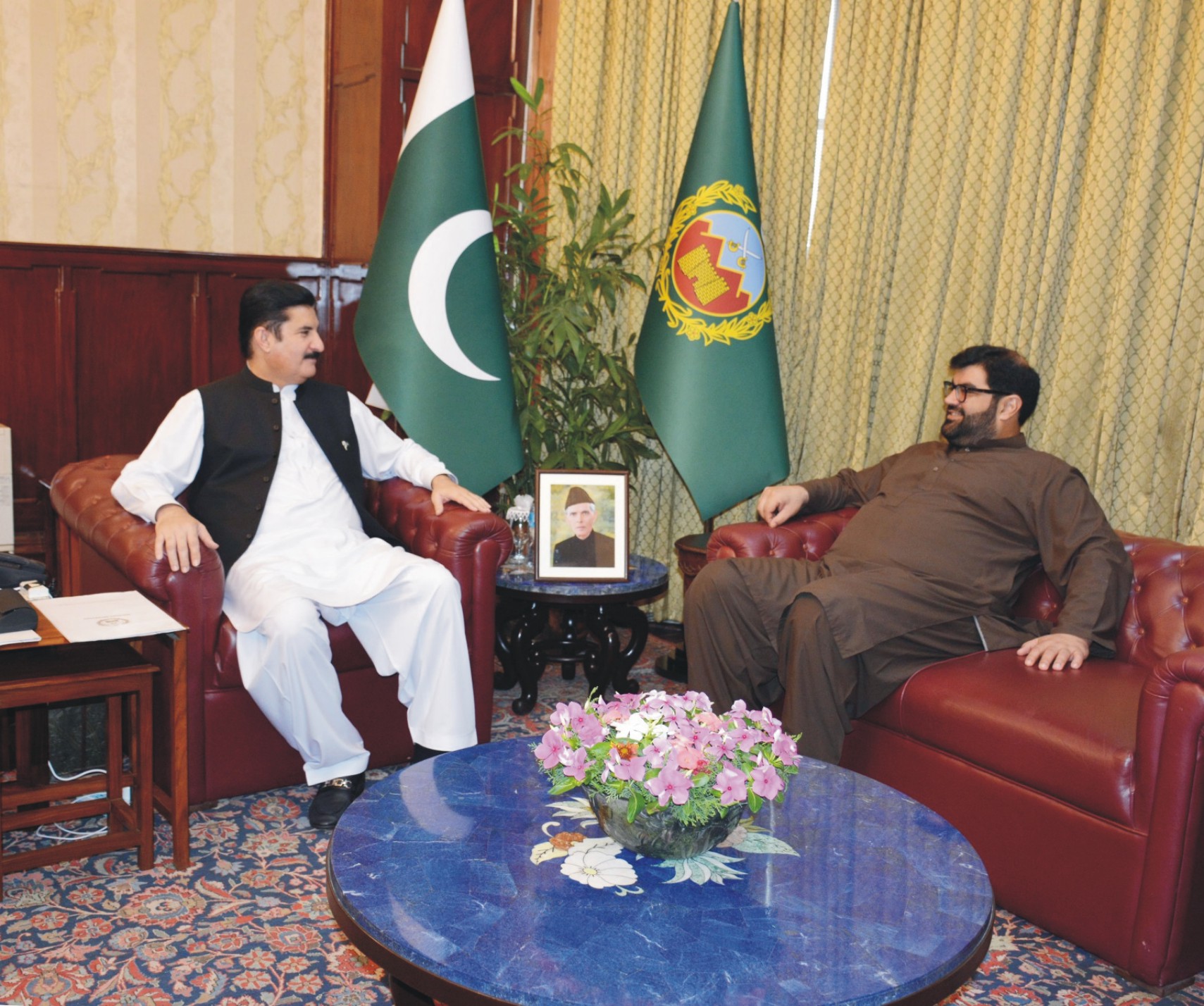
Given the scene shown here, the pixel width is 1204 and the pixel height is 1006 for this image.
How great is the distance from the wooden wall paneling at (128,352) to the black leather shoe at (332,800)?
251cm

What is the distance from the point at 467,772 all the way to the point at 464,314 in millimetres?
2172

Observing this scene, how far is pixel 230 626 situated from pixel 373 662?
40 cm

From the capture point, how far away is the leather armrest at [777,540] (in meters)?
3.33

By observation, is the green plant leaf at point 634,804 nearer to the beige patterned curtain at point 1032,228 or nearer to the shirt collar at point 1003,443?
the shirt collar at point 1003,443

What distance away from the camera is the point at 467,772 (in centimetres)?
206

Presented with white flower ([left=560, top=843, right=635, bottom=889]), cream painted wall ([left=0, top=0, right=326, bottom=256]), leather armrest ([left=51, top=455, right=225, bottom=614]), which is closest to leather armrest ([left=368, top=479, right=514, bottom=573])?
leather armrest ([left=51, top=455, right=225, bottom=614])

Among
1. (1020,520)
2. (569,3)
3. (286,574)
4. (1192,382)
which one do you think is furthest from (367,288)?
(1192,382)

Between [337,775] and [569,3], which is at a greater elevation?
[569,3]

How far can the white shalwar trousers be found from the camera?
2.79 meters

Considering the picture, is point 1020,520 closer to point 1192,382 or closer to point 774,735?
point 1192,382

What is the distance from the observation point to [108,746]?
270cm

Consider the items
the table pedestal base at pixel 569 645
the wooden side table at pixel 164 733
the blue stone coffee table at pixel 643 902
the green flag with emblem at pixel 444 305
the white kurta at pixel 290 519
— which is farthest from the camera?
the green flag with emblem at pixel 444 305

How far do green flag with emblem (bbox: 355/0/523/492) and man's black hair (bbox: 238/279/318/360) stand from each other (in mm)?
688

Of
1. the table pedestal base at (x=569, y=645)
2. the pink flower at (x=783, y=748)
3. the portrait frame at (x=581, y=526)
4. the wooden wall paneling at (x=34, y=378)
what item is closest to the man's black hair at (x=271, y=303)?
the portrait frame at (x=581, y=526)
